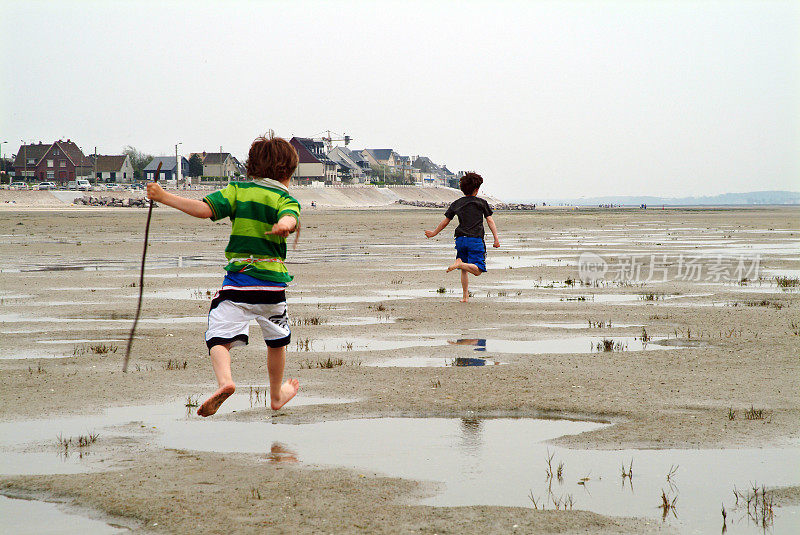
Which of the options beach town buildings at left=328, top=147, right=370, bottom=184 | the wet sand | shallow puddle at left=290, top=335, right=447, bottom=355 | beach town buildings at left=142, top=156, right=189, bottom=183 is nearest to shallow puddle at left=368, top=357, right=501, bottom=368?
the wet sand

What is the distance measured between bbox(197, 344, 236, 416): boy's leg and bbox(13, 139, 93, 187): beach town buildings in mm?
152396

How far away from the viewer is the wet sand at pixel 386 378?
475 cm

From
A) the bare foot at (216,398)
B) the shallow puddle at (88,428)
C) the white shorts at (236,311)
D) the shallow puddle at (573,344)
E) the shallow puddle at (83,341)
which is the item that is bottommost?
the shallow puddle at (88,428)

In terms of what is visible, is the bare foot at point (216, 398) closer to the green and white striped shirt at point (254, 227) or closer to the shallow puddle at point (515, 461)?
the shallow puddle at point (515, 461)

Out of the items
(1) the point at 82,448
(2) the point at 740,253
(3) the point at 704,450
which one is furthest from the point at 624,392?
(2) the point at 740,253

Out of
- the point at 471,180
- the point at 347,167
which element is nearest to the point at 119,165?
the point at 347,167

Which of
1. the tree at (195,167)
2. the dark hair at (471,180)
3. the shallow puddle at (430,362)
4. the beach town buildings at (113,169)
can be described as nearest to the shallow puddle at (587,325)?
the shallow puddle at (430,362)

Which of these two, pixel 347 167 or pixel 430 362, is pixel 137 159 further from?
pixel 430 362

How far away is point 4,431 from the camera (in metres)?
6.47

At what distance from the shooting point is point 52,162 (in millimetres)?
149250

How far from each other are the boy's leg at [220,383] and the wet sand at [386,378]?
0.31 metres

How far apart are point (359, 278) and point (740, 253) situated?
43.0 ft

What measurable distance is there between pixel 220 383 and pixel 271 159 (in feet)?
5.18

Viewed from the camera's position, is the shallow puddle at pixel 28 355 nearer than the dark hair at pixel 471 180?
Yes
